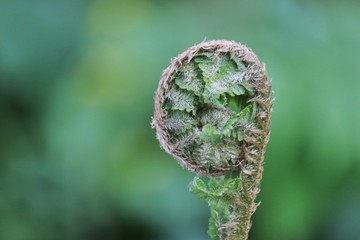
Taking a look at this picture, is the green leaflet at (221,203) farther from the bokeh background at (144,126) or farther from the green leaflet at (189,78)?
the bokeh background at (144,126)

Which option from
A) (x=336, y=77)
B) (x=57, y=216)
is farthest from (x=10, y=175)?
(x=336, y=77)

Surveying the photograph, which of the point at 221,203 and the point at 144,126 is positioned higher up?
the point at 144,126

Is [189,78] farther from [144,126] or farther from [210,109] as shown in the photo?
[144,126]

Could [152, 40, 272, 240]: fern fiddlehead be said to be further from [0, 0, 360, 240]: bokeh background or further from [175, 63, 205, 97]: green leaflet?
[0, 0, 360, 240]: bokeh background

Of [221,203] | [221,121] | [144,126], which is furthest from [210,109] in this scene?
[144,126]

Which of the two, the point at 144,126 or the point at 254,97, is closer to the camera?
the point at 254,97

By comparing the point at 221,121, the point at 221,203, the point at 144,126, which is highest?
the point at 144,126
